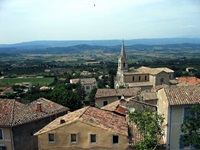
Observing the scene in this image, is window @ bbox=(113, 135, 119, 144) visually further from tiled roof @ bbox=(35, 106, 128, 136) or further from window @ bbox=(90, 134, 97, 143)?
window @ bbox=(90, 134, 97, 143)

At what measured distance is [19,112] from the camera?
82.2 ft

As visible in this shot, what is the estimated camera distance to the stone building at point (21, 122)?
74.6 ft

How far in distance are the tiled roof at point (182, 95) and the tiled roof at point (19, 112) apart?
1454 centimetres

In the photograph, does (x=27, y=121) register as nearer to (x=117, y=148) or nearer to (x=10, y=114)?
(x=10, y=114)

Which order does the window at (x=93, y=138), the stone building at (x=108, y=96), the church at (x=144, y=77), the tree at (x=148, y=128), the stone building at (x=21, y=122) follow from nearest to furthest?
the tree at (x=148, y=128) < the window at (x=93, y=138) < the stone building at (x=21, y=122) < the stone building at (x=108, y=96) < the church at (x=144, y=77)

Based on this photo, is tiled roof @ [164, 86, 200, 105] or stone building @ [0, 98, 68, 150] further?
stone building @ [0, 98, 68, 150]

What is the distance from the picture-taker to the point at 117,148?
19.4m

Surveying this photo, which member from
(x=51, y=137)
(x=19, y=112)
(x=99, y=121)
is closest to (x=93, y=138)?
(x=99, y=121)

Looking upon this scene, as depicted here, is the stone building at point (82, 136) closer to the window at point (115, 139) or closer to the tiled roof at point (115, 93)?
the window at point (115, 139)

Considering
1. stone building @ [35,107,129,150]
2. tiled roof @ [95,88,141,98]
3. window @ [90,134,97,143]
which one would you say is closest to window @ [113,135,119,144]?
stone building @ [35,107,129,150]

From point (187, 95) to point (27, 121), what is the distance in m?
16.4

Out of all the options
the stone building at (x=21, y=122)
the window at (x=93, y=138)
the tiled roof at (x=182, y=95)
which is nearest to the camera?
the tiled roof at (x=182, y=95)

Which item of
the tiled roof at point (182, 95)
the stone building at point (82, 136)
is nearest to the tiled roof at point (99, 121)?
the stone building at point (82, 136)

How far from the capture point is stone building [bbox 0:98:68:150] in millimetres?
22750
